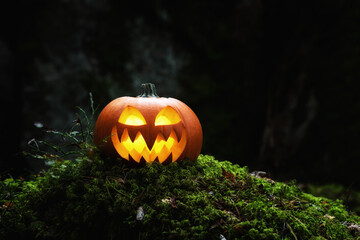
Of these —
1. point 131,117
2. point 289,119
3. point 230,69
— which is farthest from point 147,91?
point 289,119

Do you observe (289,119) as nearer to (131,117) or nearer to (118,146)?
(131,117)

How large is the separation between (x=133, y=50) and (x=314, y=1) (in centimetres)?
408

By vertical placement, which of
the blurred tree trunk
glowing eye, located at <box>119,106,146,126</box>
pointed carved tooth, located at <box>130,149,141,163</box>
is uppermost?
the blurred tree trunk

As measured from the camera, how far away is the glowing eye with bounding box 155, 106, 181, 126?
2.31m

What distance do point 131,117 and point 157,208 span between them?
86cm

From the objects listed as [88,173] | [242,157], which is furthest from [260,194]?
[242,157]

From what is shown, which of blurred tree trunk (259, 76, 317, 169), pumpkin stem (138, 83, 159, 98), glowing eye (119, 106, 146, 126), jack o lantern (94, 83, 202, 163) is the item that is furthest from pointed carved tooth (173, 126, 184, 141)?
blurred tree trunk (259, 76, 317, 169)

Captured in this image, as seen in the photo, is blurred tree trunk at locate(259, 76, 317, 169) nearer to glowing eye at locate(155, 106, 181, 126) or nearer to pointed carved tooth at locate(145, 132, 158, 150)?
glowing eye at locate(155, 106, 181, 126)

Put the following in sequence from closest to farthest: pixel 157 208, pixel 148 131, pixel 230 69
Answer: pixel 157 208 → pixel 148 131 → pixel 230 69

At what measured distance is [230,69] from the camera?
5.78 metres

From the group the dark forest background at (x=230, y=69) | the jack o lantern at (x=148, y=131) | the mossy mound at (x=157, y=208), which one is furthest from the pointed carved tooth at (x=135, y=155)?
the dark forest background at (x=230, y=69)

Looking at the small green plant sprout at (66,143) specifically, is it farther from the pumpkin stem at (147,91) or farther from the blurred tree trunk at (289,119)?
the blurred tree trunk at (289,119)

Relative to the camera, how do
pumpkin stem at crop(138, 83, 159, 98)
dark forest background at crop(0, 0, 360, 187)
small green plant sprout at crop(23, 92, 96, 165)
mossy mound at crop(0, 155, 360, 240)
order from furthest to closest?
dark forest background at crop(0, 0, 360, 187) → pumpkin stem at crop(138, 83, 159, 98) → small green plant sprout at crop(23, 92, 96, 165) → mossy mound at crop(0, 155, 360, 240)

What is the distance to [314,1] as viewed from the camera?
5688mm
